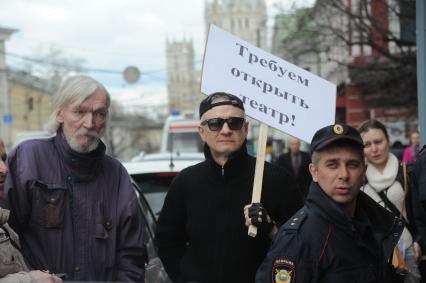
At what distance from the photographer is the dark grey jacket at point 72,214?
12.1ft

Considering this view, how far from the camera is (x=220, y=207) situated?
405 cm

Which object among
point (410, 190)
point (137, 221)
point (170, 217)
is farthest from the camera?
point (410, 190)

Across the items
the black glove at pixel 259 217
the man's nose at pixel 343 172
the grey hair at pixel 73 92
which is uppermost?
the grey hair at pixel 73 92

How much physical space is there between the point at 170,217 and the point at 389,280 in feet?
4.69

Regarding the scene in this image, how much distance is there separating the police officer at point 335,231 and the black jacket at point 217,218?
2.70 feet

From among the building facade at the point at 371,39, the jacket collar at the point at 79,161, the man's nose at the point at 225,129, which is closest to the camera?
the jacket collar at the point at 79,161

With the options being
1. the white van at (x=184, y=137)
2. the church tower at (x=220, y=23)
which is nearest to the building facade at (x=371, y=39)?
the white van at (x=184, y=137)

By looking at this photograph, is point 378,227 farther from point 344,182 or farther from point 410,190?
point 410,190

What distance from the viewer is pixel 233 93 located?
15.2 feet

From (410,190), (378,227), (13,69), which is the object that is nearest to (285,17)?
(410,190)

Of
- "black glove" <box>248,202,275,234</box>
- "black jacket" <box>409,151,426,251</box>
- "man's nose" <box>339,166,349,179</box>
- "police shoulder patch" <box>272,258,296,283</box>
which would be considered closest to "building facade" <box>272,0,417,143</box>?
"black jacket" <box>409,151,426,251</box>

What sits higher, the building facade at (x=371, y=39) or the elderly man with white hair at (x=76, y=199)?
the building facade at (x=371, y=39)

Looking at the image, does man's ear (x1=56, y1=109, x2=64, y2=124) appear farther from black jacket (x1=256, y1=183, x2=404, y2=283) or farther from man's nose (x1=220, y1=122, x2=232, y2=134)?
black jacket (x1=256, y1=183, x2=404, y2=283)

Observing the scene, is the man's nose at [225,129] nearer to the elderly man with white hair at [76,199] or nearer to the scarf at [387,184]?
the elderly man with white hair at [76,199]
